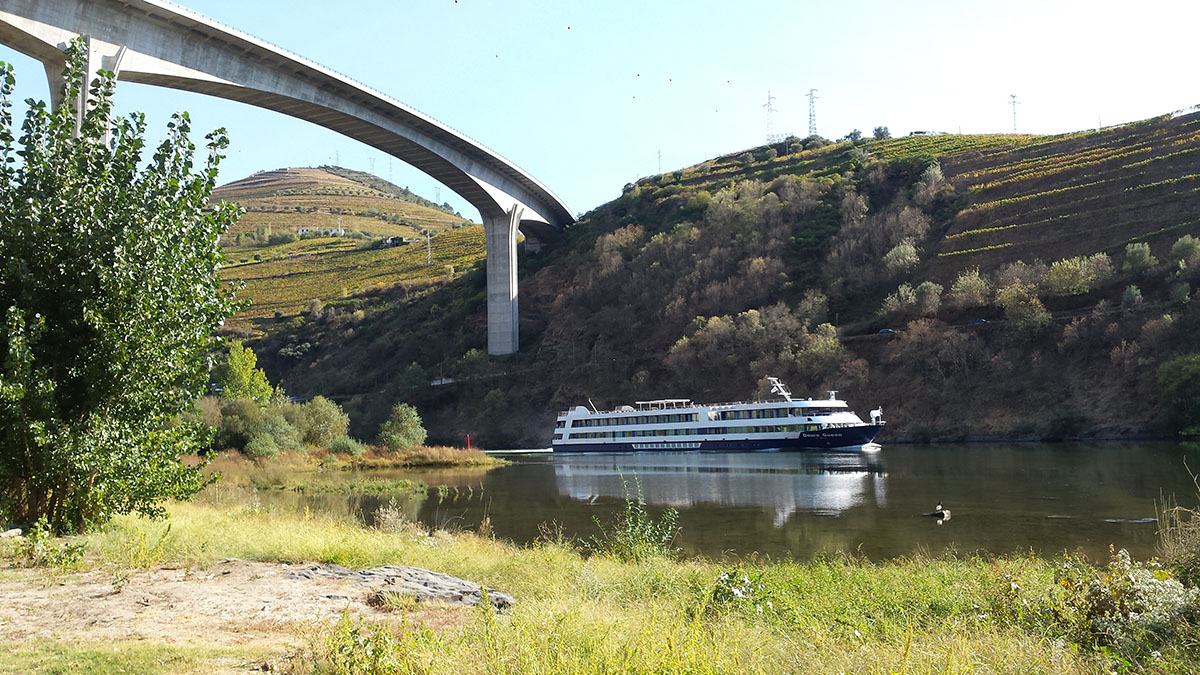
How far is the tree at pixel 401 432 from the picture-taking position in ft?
147

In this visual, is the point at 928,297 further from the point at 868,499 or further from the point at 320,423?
the point at 320,423

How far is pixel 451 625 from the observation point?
6.52 m

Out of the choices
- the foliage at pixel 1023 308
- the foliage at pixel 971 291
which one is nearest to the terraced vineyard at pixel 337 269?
the foliage at pixel 971 291

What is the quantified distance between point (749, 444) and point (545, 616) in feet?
143

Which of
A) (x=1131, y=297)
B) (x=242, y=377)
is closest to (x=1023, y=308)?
(x=1131, y=297)

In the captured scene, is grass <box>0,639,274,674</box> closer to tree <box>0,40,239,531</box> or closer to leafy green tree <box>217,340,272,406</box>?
tree <box>0,40,239,531</box>

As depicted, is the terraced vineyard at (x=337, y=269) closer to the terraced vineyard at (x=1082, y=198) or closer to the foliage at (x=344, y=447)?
the foliage at (x=344, y=447)

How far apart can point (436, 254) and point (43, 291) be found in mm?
101808

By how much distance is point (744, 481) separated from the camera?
1229 inches

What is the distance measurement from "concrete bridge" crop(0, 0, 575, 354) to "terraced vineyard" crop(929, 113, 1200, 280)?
113 ft

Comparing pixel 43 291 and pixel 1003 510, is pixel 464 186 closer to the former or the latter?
pixel 1003 510

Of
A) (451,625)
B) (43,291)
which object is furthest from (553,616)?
(43,291)

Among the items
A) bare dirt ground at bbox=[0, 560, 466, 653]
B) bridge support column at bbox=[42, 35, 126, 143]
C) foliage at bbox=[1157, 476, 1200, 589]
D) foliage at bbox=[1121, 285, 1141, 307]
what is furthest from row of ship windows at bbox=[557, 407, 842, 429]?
bare dirt ground at bbox=[0, 560, 466, 653]

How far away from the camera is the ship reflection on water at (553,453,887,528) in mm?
24031
